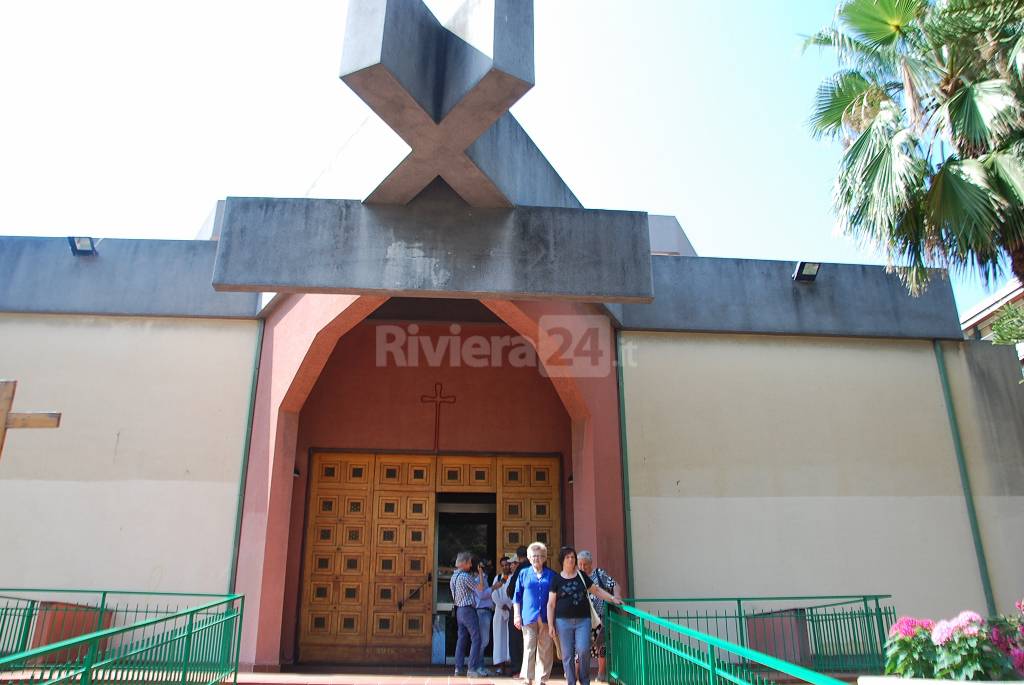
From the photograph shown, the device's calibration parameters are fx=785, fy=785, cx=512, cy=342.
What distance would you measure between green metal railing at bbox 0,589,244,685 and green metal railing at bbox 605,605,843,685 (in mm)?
4059

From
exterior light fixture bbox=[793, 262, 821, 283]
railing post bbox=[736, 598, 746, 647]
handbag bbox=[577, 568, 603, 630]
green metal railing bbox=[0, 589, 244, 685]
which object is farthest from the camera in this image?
exterior light fixture bbox=[793, 262, 821, 283]

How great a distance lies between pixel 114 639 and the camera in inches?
429

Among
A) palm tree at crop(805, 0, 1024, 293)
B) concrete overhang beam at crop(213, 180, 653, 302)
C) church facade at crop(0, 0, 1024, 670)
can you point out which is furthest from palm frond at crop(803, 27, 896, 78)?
concrete overhang beam at crop(213, 180, 653, 302)

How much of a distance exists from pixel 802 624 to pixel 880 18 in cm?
825

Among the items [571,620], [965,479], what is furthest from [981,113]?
[571,620]

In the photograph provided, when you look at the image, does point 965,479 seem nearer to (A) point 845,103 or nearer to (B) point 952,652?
(A) point 845,103

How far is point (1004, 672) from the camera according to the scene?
5.80 m

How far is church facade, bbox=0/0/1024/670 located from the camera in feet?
36.6

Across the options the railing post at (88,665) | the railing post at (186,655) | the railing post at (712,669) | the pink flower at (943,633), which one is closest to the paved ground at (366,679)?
the railing post at (186,655)

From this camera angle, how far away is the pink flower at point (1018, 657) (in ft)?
20.9

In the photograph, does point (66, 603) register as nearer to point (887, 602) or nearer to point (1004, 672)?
point (1004, 672)

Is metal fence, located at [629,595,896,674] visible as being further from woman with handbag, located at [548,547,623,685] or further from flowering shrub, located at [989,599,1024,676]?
flowering shrub, located at [989,599,1024,676]

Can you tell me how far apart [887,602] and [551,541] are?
205 inches

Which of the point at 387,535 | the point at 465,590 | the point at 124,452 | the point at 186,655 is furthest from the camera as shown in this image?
the point at 387,535
